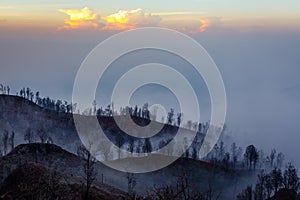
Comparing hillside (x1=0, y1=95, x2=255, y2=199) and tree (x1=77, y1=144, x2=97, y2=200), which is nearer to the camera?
tree (x1=77, y1=144, x2=97, y2=200)

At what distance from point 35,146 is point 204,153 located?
63.4 meters

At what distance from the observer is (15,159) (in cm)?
8794

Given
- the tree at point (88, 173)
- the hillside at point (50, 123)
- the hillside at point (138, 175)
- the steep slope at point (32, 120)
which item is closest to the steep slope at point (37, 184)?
the tree at point (88, 173)

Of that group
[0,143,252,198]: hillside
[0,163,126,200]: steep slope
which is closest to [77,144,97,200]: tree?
[0,163,126,200]: steep slope

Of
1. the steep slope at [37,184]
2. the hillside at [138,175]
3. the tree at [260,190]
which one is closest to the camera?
the steep slope at [37,184]

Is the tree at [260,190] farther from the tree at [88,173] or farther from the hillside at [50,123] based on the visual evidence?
the hillside at [50,123]

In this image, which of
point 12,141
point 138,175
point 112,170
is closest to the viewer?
point 138,175

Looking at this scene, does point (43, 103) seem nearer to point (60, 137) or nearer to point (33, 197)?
point (60, 137)

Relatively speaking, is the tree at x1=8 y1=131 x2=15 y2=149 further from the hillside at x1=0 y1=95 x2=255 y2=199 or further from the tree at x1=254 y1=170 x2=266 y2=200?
the tree at x1=254 y1=170 x2=266 y2=200

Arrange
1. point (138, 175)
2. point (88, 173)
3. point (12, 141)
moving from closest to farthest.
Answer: point (88, 173) → point (138, 175) → point (12, 141)

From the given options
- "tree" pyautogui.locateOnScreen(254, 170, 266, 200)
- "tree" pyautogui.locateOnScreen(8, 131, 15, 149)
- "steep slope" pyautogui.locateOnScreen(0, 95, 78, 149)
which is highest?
"steep slope" pyautogui.locateOnScreen(0, 95, 78, 149)

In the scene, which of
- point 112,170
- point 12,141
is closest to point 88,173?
point 112,170

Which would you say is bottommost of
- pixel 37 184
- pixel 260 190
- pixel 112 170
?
pixel 260 190

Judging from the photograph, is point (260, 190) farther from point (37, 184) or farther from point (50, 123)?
point (50, 123)
